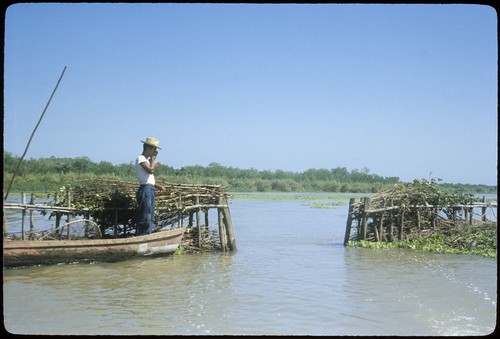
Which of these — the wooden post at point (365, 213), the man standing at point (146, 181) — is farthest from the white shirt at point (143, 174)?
the wooden post at point (365, 213)

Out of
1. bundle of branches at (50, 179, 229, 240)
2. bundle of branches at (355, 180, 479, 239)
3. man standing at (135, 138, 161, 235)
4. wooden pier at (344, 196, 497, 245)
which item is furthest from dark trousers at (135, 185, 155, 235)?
bundle of branches at (355, 180, 479, 239)

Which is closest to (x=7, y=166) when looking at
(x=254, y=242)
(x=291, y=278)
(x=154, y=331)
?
(x=254, y=242)

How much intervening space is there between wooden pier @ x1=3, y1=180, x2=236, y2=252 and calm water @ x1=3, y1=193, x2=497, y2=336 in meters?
0.80

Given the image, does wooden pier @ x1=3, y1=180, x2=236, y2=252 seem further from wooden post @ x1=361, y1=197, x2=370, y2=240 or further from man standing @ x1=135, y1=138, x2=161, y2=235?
wooden post @ x1=361, y1=197, x2=370, y2=240

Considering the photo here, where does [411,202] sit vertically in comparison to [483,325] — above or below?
above

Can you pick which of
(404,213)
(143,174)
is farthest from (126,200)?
(404,213)

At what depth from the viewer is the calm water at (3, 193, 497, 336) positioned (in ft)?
25.3

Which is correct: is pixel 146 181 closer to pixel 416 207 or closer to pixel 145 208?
pixel 145 208

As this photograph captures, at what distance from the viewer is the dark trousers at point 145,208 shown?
483 inches

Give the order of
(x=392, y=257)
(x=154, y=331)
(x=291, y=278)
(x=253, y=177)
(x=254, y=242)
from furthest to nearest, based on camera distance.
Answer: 1. (x=253, y=177)
2. (x=254, y=242)
3. (x=392, y=257)
4. (x=291, y=278)
5. (x=154, y=331)

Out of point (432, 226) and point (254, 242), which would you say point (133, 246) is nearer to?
point (254, 242)

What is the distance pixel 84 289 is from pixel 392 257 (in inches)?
316

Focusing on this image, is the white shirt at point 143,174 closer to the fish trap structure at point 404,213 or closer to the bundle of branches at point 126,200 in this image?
the bundle of branches at point 126,200

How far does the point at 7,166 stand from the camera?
40562 mm
